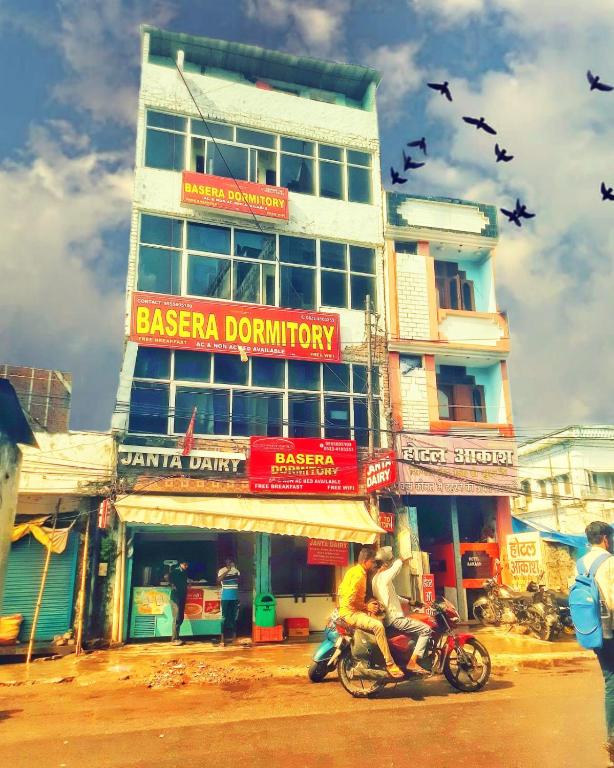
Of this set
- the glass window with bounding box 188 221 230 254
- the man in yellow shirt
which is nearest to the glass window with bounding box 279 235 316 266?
the glass window with bounding box 188 221 230 254

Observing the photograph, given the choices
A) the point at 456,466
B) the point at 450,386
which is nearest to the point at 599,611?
the point at 456,466

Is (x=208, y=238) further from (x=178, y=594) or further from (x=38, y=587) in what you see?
(x=38, y=587)

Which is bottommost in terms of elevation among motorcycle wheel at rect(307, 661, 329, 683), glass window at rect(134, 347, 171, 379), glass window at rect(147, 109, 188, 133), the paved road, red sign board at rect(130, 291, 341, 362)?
the paved road

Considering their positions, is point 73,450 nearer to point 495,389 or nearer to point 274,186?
point 274,186

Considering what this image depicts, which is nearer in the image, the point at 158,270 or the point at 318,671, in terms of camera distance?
the point at 318,671

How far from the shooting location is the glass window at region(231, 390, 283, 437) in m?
15.5

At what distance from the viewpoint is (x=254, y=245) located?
17.2 m

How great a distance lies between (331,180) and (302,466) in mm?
9245

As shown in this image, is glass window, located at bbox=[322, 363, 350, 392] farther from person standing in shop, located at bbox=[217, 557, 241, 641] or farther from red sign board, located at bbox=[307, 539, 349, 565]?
person standing in shop, located at bbox=[217, 557, 241, 641]

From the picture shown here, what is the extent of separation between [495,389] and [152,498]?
10870 mm

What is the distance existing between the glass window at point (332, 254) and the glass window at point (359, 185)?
1.79m

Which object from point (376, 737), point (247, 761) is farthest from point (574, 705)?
point (247, 761)

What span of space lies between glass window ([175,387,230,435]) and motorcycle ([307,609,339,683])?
7906mm

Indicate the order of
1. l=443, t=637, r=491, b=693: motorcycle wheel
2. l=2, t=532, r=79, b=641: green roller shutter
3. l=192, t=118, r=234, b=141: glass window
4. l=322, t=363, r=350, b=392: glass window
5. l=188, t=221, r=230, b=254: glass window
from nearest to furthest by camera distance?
l=443, t=637, r=491, b=693: motorcycle wheel < l=2, t=532, r=79, b=641: green roller shutter < l=188, t=221, r=230, b=254: glass window < l=322, t=363, r=350, b=392: glass window < l=192, t=118, r=234, b=141: glass window
